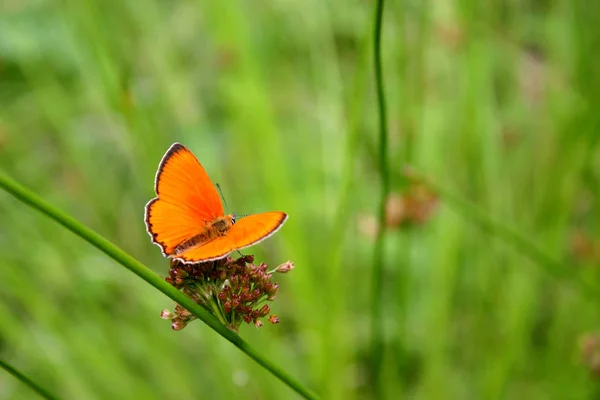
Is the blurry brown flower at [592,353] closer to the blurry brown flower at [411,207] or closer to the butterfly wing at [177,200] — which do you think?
the blurry brown flower at [411,207]

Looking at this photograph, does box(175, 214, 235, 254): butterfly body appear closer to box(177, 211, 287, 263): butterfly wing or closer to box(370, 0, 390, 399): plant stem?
box(177, 211, 287, 263): butterfly wing

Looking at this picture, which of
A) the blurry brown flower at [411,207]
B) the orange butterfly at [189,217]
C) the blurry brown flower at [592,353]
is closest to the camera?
the orange butterfly at [189,217]

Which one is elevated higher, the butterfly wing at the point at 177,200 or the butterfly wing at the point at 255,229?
the butterfly wing at the point at 177,200

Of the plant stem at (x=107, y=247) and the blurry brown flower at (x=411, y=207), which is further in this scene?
the blurry brown flower at (x=411, y=207)

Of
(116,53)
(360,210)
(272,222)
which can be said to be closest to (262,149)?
(360,210)

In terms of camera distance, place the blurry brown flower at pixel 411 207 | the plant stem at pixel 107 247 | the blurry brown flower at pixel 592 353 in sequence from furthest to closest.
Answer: the blurry brown flower at pixel 411 207
the blurry brown flower at pixel 592 353
the plant stem at pixel 107 247

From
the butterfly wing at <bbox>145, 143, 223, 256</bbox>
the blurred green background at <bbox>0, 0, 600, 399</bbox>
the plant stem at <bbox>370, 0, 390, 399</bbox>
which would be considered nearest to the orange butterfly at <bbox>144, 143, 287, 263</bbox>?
the butterfly wing at <bbox>145, 143, 223, 256</bbox>

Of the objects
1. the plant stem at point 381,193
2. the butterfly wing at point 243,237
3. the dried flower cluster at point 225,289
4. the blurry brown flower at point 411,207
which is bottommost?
the dried flower cluster at point 225,289

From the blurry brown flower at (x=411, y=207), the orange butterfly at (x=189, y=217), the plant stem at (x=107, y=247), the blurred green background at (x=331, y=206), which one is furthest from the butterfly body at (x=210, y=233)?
the blurry brown flower at (x=411, y=207)

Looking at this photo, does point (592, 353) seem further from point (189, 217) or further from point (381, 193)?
point (189, 217)
